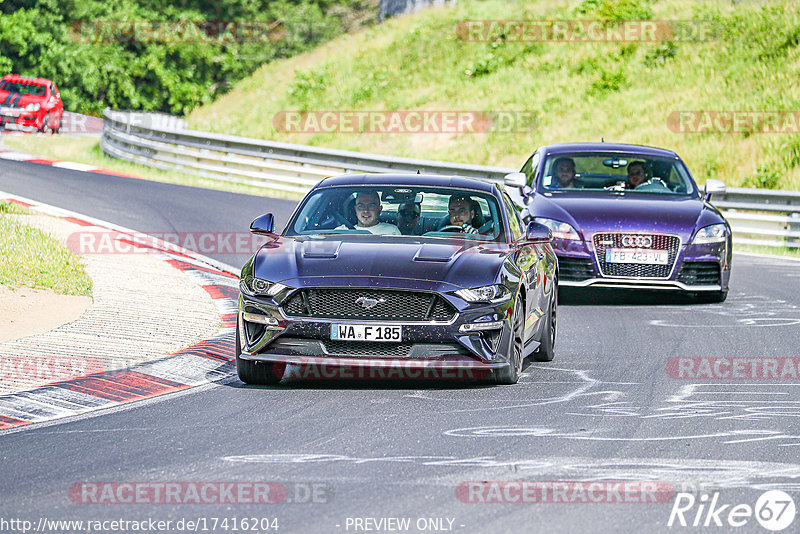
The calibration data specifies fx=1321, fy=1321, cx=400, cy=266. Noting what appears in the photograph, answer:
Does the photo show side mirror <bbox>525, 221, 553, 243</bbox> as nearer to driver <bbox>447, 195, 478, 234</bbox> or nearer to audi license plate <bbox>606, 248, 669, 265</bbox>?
driver <bbox>447, 195, 478, 234</bbox>

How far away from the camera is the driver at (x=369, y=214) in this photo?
9.72 meters

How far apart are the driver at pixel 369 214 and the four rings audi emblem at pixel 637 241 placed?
163 inches

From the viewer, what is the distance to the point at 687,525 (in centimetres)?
554

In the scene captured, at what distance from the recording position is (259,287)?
343 inches

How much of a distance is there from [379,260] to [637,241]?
5.12 meters

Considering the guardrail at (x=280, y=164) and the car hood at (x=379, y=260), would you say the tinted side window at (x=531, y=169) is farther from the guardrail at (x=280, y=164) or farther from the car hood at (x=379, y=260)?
the guardrail at (x=280, y=164)

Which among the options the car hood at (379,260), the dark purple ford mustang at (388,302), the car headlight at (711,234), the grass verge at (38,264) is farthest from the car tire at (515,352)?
the grass verge at (38,264)

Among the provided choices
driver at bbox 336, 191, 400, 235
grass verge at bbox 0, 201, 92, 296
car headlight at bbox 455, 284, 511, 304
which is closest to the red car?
grass verge at bbox 0, 201, 92, 296

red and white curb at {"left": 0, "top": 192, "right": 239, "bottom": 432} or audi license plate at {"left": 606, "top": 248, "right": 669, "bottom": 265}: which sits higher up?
audi license plate at {"left": 606, "top": 248, "right": 669, "bottom": 265}

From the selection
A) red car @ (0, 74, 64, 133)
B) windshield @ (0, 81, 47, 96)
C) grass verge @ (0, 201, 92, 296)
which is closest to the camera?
grass verge @ (0, 201, 92, 296)

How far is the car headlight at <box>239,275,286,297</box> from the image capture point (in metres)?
8.60

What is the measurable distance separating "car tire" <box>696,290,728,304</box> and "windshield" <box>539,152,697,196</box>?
3.77ft

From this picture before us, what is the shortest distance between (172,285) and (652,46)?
3091 cm

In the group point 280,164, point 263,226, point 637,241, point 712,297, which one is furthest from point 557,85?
point 263,226
